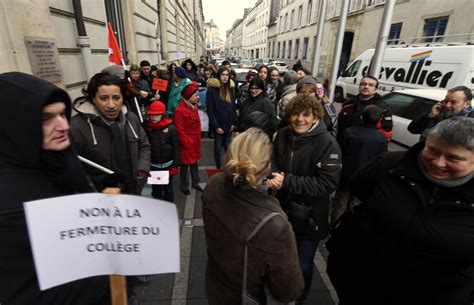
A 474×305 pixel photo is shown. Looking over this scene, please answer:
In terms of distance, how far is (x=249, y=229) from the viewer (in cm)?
117

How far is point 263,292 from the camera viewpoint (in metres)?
1.35

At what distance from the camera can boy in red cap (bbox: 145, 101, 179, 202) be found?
10.0 ft

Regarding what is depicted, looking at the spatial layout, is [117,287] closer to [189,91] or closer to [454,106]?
[189,91]

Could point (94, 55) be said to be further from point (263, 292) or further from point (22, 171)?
point (263, 292)

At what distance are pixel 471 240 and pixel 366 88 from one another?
2517 mm

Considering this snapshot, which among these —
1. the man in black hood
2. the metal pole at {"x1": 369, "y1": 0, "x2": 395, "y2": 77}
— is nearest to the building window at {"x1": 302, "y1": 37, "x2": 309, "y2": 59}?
the metal pole at {"x1": 369, "y1": 0, "x2": 395, "y2": 77}

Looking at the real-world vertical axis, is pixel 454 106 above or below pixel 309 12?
below

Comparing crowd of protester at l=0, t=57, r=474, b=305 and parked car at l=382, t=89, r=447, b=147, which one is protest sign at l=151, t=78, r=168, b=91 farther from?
parked car at l=382, t=89, r=447, b=147

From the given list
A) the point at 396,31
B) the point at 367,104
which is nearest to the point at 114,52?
the point at 367,104

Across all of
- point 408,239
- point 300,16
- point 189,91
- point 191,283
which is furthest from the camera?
point 300,16

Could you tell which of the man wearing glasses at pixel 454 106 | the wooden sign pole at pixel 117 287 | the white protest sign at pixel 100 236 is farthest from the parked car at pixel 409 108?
the wooden sign pole at pixel 117 287

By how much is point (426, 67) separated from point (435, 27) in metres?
10.1

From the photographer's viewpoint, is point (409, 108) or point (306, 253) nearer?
point (306, 253)

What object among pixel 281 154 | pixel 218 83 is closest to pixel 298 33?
pixel 218 83
